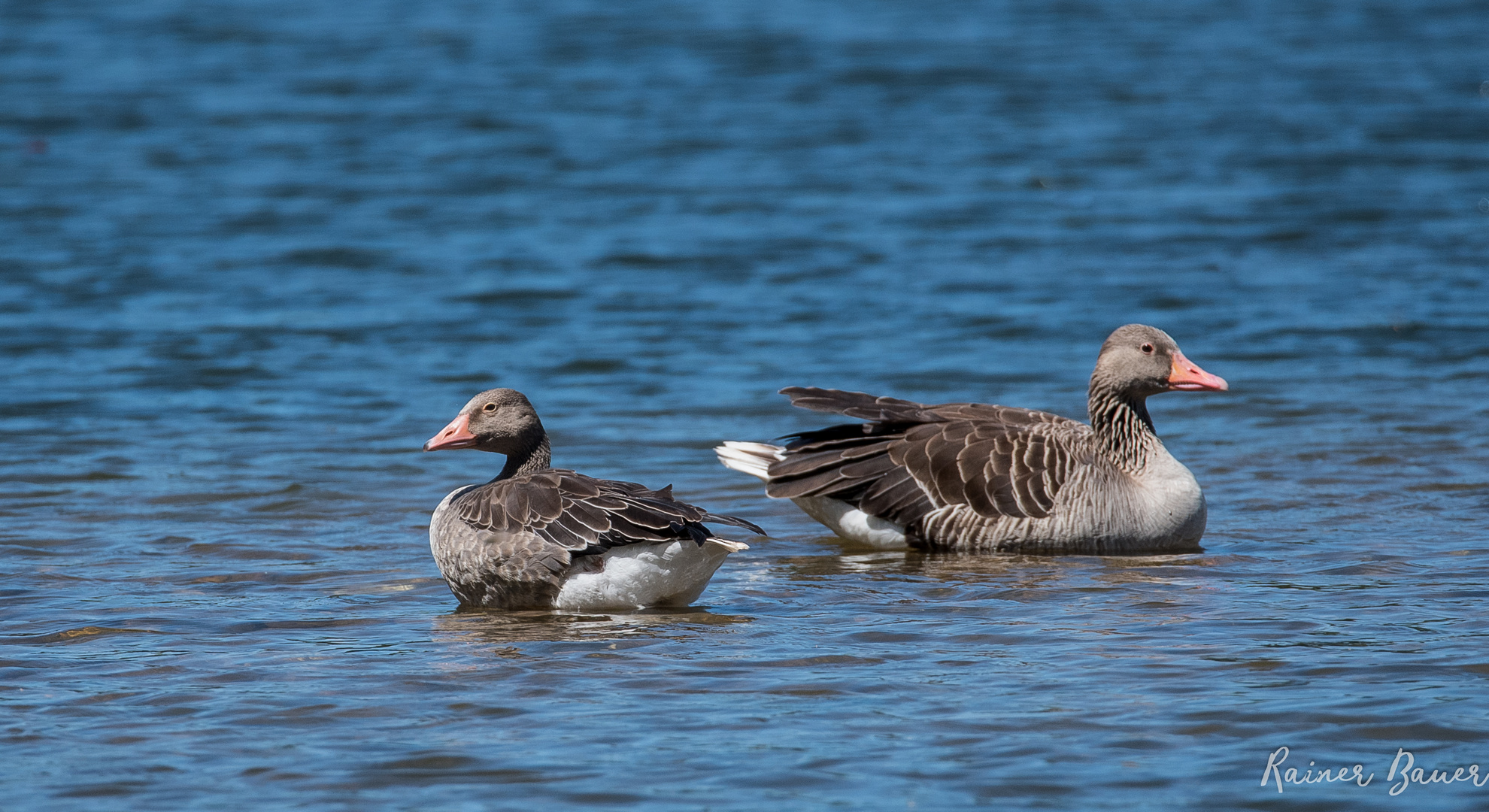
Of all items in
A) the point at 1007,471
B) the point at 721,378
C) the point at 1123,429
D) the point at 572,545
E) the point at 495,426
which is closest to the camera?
the point at 572,545

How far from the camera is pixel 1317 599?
8352 millimetres

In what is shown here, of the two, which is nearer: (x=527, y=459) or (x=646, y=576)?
(x=646, y=576)

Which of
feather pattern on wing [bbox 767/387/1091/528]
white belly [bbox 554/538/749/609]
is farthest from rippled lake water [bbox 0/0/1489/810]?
feather pattern on wing [bbox 767/387/1091/528]

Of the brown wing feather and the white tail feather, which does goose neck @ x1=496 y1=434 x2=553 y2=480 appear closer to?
the brown wing feather

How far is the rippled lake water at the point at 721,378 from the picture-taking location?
643 centimetres

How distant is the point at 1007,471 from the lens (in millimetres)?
9906

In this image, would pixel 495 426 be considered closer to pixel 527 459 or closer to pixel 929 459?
pixel 527 459

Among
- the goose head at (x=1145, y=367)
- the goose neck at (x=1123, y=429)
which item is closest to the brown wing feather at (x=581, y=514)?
the goose neck at (x=1123, y=429)

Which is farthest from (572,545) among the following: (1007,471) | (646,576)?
(1007,471)

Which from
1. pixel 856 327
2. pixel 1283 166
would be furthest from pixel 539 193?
pixel 1283 166

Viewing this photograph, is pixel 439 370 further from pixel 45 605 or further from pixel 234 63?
pixel 234 63

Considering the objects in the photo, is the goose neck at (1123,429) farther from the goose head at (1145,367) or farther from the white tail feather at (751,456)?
the white tail feather at (751,456)

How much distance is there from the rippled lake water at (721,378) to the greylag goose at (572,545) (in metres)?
0.16

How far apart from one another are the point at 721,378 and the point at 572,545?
22.2 ft
